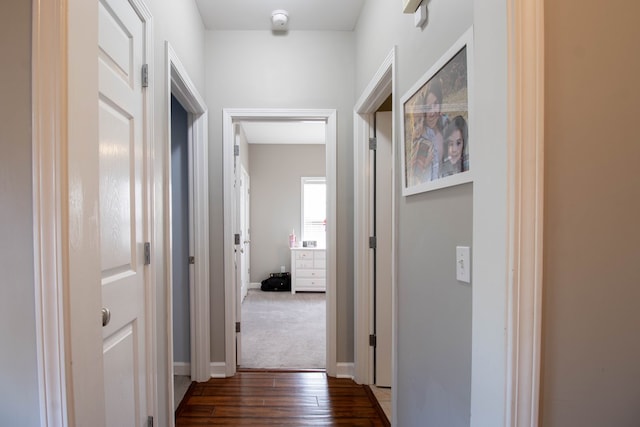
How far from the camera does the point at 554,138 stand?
666 mm

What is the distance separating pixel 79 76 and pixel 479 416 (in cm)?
127

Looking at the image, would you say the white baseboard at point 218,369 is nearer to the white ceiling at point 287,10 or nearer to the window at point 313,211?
the white ceiling at point 287,10

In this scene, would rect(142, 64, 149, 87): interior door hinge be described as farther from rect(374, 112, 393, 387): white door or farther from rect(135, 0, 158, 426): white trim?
rect(374, 112, 393, 387): white door

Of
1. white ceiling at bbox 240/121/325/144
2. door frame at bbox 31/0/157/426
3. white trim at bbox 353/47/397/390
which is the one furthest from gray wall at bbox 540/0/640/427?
white ceiling at bbox 240/121/325/144

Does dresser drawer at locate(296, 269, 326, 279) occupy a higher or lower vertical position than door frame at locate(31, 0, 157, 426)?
lower

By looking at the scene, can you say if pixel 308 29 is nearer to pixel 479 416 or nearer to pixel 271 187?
pixel 479 416

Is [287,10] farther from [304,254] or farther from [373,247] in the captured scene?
[304,254]

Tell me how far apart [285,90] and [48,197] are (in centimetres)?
208

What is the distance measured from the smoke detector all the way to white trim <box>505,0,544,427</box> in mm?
2022

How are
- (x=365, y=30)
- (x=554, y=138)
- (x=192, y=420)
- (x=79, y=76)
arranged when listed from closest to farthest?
(x=554, y=138) < (x=79, y=76) < (x=192, y=420) < (x=365, y=30)

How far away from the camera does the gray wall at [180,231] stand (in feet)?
8.00

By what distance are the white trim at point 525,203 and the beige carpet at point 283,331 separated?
2.29 metres

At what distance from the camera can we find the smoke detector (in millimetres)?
2266

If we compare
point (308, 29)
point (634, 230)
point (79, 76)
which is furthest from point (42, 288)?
point (308, 29)
